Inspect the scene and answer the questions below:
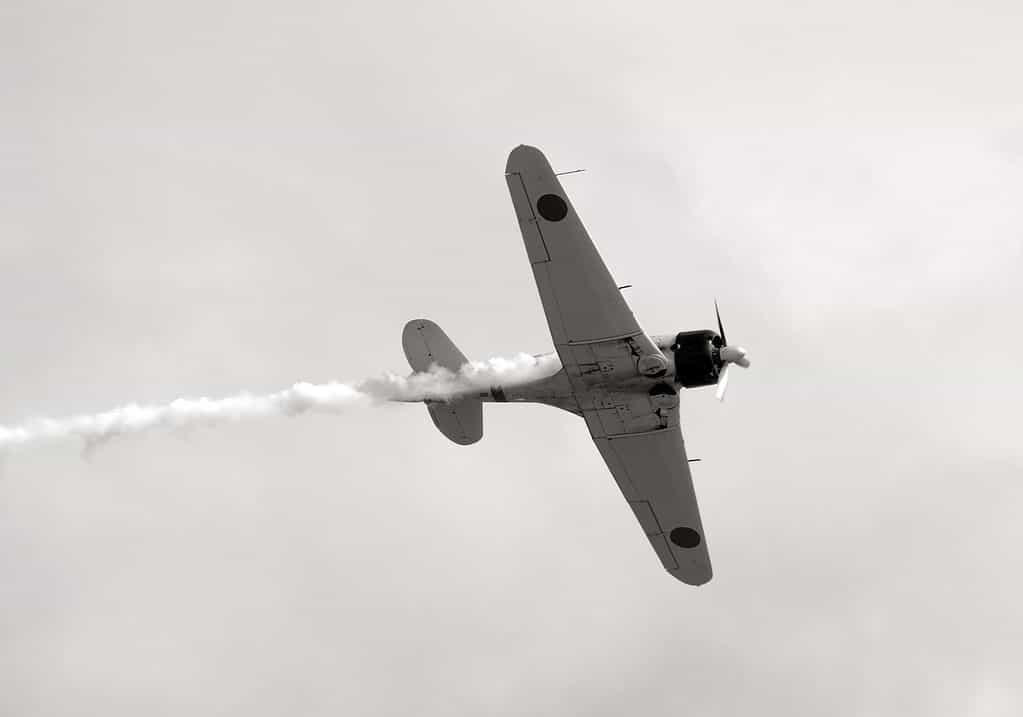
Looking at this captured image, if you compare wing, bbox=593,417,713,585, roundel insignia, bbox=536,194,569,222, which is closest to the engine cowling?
wing, bbox=593,417,713,585

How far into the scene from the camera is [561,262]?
105 ft

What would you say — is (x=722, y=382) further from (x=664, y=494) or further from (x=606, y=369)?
(x=664, y=494)

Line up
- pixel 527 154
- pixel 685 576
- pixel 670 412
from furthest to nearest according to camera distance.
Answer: pixel 685 576 < pixel 670 412 < pixel 527 154

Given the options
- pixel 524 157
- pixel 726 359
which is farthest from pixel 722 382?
pixel 524 157

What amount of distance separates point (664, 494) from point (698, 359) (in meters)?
4.02

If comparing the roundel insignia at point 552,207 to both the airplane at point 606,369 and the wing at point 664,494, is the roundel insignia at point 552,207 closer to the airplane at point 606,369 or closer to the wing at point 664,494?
the airplane at point 606,369

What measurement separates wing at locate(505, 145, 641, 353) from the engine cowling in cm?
106

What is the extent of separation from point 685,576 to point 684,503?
5.94 ft

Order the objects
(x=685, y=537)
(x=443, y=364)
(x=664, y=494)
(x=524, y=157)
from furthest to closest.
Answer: (x=443, y=364), (x=685, y=537), (x=664, y=494), (x=524, y=157)

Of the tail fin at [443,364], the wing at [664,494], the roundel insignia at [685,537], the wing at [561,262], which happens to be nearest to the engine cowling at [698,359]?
the wing at [561,262]

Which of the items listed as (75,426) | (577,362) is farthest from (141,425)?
(577,362)

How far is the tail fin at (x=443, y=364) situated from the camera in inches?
1441

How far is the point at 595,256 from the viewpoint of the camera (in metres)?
32.0

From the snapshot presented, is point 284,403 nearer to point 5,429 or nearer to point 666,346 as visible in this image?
point 5,429
